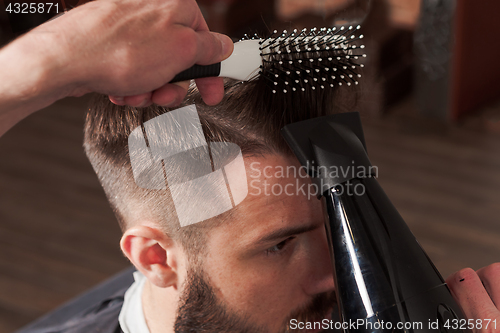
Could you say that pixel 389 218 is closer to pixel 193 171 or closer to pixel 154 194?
pixel 193 171

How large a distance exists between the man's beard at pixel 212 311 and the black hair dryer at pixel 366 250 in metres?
0.34

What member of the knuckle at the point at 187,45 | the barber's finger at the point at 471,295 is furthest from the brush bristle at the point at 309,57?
the barber's finger at the point at 471,295

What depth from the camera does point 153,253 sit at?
1157 mm

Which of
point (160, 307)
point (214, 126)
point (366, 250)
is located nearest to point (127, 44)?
point (214, 126)

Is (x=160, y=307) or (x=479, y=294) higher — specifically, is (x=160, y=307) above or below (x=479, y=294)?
below

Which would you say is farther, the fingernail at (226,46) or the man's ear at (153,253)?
the man's ear at (153,253)

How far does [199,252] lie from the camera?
44.7 inches

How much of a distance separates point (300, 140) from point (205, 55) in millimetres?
234

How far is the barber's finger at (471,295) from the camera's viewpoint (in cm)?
92

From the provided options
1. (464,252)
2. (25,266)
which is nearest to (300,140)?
→ (464,252)

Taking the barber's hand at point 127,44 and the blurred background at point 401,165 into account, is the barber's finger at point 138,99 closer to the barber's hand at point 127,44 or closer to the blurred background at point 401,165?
the barber's hand at point 127,44

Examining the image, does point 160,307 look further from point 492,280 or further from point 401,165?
point 401,165

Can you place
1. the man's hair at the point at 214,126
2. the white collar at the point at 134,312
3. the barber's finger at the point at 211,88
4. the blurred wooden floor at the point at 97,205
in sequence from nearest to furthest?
the barber's finger at the point at 211,88 < the man's hair at the point at 214,126 < the white collar at the point at 134,312 < the blurred wooden floor at the point at 97,205

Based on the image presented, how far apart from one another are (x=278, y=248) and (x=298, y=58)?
1.37 ft
